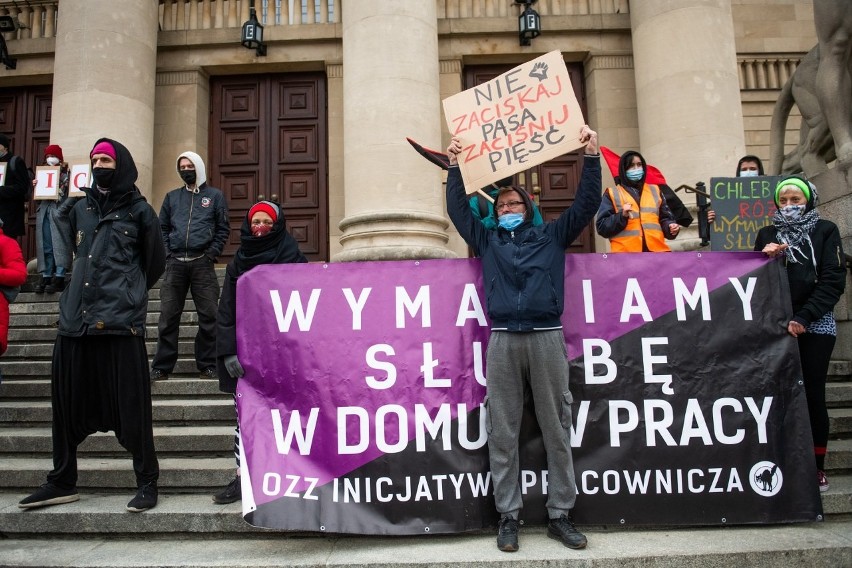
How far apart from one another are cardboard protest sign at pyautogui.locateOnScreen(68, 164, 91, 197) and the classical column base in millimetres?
3436

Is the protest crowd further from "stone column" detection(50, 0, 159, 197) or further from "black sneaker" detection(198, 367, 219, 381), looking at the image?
"stone column" detection(50, 0, 159, 197)

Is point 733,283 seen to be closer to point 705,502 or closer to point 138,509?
point 705,502

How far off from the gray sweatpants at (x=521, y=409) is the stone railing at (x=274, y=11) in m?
9.60

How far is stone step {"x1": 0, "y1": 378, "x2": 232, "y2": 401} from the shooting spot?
18.6 ft

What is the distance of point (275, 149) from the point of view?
11.6 meters

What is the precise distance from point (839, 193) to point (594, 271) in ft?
12.8

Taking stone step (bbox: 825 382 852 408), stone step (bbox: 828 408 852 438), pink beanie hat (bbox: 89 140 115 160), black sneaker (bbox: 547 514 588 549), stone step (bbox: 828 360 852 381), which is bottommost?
black sneaker (bbox: 547 514 588 549)

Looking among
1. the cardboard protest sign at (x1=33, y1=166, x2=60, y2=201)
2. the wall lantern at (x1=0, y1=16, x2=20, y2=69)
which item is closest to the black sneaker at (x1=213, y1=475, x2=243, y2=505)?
the cardboard protest sign at (x1=33, y1=166, x2=60, y2=201)

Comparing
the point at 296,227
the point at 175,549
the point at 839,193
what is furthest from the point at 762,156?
the point at 175,549

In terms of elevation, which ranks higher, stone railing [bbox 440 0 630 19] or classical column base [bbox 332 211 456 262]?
stone railing [bbox 440 0 630 19]

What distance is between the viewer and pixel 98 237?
427 cm

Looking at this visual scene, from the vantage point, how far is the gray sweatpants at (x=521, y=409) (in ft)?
12.0

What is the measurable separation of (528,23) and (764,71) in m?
5.15

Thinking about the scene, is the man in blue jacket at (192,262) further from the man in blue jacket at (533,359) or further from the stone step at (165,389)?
the man in blue jacket at (533,359)
